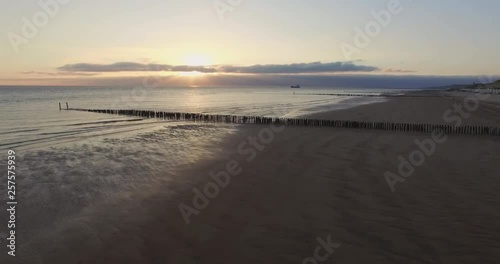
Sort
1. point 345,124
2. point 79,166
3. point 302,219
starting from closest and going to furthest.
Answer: point 302,219, point 79,166, point 345,124

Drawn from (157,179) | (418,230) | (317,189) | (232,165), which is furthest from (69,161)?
(418,230)

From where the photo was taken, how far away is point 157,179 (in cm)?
1227

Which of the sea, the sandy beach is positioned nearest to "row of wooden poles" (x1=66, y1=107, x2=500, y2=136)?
the sea

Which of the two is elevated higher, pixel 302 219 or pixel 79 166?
pixel 302 219

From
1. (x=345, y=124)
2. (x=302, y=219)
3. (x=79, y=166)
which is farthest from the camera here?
(x=345, y=124)

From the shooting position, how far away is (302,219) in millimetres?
8281

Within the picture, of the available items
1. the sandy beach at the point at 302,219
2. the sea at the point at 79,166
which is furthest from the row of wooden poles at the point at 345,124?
the sandy beach at the point at 302,219

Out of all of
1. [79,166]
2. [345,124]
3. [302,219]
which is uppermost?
[302,219]

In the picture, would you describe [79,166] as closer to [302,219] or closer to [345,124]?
[302,219]

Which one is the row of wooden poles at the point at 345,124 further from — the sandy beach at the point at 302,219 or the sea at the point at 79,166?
the sandy beach at the point at 302,219

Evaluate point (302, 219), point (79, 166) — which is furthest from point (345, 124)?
point (302, 219)

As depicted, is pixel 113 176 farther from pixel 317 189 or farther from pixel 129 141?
pixel 129 141

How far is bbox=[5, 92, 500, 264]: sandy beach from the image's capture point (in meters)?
6.63

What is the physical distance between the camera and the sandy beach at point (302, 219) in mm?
6629
